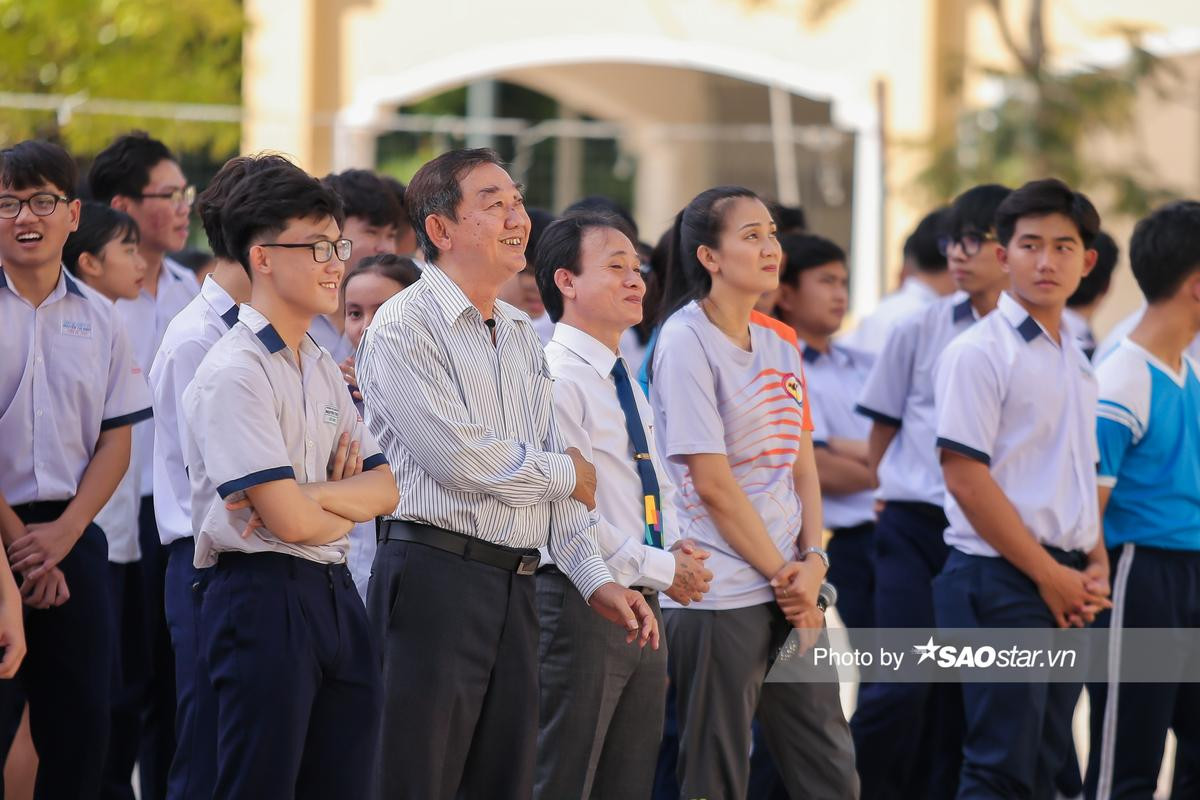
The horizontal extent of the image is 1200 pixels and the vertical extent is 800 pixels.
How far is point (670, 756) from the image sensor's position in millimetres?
6012

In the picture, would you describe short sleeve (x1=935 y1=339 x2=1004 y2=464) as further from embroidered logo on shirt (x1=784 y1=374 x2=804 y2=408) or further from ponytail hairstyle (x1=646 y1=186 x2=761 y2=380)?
ponytail hairstyle (x1=646 y1=186 x2=761 y2=380)

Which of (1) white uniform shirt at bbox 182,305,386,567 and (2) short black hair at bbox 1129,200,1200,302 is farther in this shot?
(2) short black hair at bbox 1129,200,1200,302

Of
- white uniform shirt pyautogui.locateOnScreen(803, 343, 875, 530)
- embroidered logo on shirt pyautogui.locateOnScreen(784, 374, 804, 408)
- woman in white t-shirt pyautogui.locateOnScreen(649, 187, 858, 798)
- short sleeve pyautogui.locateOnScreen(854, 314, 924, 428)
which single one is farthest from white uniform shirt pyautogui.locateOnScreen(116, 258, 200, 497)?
short sleeve pyautogui.locateOnScreen(854, 314, 924, 428)

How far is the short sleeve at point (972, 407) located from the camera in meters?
5.31

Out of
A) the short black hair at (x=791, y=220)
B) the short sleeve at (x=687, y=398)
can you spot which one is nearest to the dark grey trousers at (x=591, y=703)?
the short sleeve at (x=687, y=398)

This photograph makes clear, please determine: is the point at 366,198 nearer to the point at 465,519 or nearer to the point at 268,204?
the point at 268,204

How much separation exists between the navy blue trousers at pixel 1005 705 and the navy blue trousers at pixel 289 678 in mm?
2222

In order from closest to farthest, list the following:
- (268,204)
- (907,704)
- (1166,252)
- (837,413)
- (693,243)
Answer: (268,204), (693,243), (1166,252), (907,704), (837,413)

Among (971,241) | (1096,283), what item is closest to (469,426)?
(971,241)

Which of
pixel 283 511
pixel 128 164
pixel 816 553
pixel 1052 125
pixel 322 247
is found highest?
pixel 1052 125

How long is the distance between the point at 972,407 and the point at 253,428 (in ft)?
8.42

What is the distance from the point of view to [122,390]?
16.2ft

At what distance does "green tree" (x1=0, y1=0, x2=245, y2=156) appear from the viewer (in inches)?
531

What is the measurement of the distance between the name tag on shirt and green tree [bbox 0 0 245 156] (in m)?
9.37
